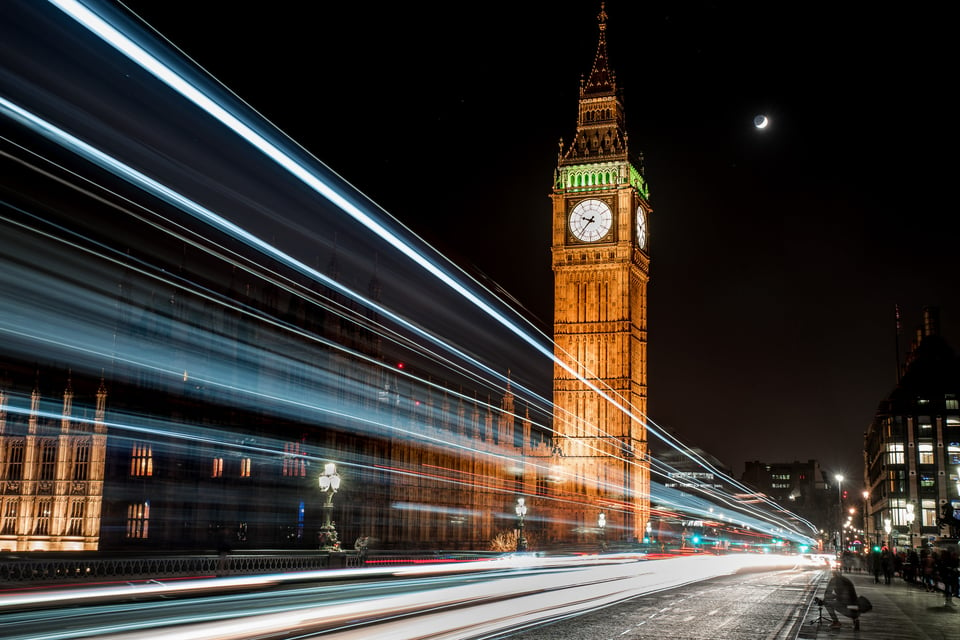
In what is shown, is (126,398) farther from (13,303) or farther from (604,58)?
(604,58)

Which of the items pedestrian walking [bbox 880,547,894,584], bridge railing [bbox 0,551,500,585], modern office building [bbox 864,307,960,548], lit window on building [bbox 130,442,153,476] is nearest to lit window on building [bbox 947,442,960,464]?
modern office building [bbox 864,307,960,548]

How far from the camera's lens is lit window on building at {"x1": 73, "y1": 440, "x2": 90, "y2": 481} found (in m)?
49.7

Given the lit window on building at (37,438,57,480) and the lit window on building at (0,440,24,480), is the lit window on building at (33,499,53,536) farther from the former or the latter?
the lit window on building at (0,440,24,480)

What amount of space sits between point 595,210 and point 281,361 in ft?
132

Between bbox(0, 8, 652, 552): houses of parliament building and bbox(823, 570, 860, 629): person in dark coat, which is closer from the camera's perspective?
bbox(823, 570, 860, 629): person in dark coat

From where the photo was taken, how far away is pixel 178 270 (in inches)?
2351

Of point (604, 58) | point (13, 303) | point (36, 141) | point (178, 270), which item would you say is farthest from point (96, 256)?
point (604, 58)

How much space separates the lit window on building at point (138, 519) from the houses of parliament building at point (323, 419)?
0.15 m

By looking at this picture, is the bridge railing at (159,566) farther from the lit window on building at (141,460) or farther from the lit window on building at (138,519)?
the lit window on building at (141,460)

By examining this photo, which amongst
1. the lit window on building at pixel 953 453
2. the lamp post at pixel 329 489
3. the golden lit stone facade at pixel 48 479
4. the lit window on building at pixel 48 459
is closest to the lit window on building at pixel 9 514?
the golden lit stone facade at pixel 48 479

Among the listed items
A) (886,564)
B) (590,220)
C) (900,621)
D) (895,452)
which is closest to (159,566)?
(900,621)

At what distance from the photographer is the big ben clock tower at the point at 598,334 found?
89438 millimetres

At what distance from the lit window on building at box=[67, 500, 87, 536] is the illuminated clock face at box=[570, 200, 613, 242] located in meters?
54.5

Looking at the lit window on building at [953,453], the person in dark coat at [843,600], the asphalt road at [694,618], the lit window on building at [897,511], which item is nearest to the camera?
the asphalt road at [694,618]
